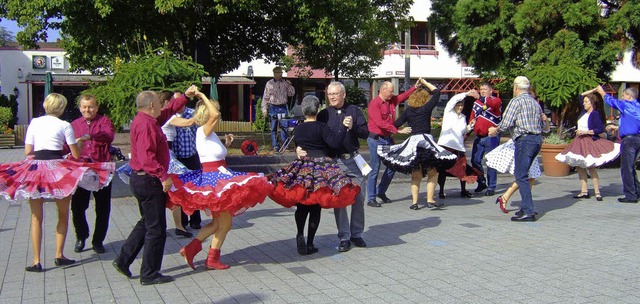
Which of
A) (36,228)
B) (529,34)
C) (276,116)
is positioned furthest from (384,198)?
(529,34)

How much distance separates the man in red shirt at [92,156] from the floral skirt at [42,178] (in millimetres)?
616

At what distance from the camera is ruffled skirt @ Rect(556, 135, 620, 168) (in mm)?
10992

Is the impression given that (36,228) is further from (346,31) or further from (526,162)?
(346,31)

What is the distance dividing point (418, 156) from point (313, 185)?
10.9 feet

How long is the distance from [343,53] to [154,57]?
13.3 m

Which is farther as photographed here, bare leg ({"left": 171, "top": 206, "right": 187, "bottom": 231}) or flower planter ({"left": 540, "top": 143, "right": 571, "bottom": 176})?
flower planter ({"left": 540, "top": 143, "right": 571, "bottom": 176})

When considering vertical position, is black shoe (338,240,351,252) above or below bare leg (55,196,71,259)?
below

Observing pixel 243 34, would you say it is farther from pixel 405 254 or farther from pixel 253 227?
pixel 405 254

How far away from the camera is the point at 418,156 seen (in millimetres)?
9734

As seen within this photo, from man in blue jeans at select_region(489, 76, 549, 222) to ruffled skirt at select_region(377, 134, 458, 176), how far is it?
3.34 ft

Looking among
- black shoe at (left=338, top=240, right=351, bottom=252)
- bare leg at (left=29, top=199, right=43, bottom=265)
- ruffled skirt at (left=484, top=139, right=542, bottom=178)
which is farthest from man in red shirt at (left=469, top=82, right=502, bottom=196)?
bare leg at (left=29, top=199, right=43, bottom=265)

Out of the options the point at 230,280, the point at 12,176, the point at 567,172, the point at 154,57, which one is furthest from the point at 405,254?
the point at 567,172

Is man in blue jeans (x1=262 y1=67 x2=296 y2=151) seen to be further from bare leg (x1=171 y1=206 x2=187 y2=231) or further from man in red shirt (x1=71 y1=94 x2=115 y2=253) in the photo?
man in red shirt (x1=71 y1=94 x2=115 y2=253)

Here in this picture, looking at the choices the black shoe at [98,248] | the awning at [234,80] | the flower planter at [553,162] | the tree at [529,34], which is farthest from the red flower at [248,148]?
the awning at [234,80]
